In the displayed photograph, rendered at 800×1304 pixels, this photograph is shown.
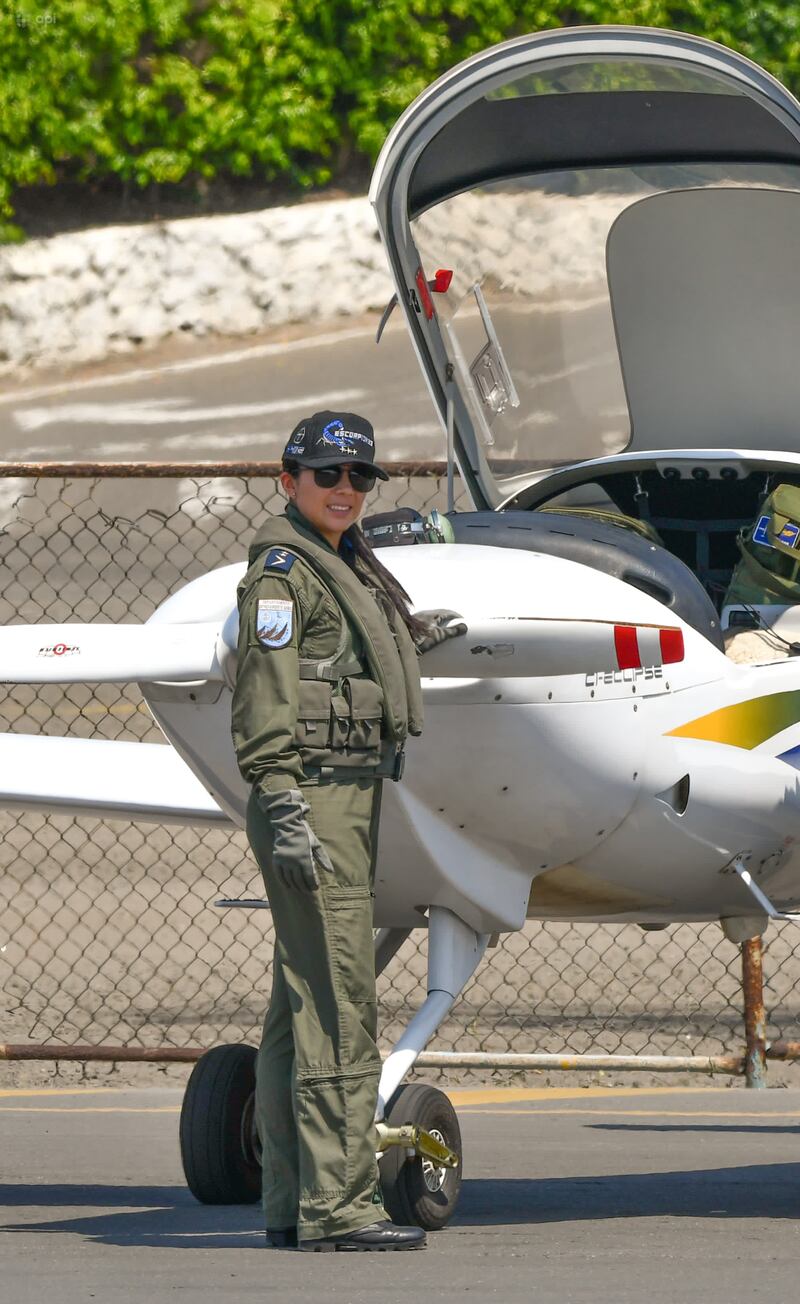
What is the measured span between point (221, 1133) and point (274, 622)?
82.6 inches

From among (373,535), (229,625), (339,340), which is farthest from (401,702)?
(339,340)

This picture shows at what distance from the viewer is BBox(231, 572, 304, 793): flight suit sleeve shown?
410cm

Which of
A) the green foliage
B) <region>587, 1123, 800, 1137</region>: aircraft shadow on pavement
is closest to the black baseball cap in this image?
<region>587, 1123, 800, 1137</region>: aircraft shadow on pavement

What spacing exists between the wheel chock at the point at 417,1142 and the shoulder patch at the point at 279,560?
1.35 meters

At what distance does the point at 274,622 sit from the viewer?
4.15 m

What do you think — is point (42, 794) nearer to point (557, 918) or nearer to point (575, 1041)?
point (557, 918)

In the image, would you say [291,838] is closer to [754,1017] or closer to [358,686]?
[358,686]

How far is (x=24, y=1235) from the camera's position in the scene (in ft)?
15.7

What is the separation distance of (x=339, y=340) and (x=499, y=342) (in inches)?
567

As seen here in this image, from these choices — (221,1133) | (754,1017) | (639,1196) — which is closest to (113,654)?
(221,1133)

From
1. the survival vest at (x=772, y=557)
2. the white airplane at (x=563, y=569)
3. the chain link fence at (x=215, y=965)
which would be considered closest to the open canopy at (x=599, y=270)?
the white airplane at (x=563, y=569)

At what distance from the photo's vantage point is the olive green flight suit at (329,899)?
424cm

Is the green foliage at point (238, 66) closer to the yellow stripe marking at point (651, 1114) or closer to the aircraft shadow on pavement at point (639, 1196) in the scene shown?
the yellow stripe marking at point (651, 1114)

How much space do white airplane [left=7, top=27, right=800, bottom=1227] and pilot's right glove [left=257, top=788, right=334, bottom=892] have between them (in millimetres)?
374
